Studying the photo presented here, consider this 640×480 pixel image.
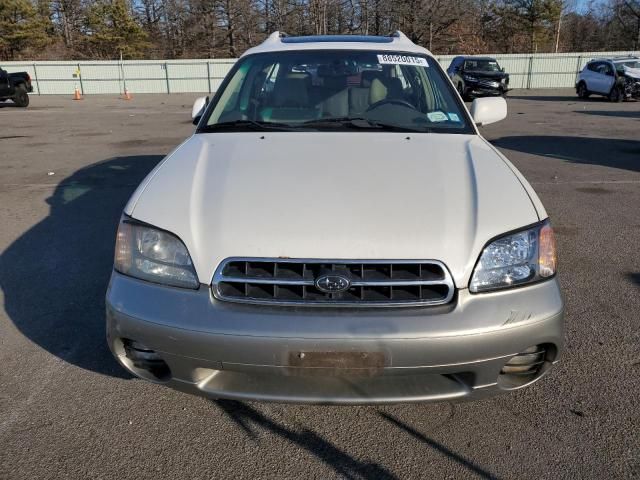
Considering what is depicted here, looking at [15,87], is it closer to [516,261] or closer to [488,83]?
[488,83]

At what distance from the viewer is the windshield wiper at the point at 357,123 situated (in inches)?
126

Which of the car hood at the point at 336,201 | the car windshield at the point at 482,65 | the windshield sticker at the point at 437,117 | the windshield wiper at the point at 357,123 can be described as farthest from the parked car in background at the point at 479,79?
the car hood at the point at 336,201

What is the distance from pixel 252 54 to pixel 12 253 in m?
2.80

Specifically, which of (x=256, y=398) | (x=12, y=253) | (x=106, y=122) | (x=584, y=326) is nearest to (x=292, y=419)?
(x=256, y=398)

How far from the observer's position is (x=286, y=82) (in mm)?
3594

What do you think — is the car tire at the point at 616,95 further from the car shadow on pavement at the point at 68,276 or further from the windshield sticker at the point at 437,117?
the windshield sticker at the point at 437,117

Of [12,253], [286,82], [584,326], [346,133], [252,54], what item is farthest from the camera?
[12,253]

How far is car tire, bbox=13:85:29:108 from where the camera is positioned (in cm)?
2181

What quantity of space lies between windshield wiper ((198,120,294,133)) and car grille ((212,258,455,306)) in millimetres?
1333

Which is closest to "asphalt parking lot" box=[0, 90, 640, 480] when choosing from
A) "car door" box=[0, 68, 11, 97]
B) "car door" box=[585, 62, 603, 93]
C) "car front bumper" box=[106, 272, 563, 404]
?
"car front bumper" box=[106, 272, 563, 404]

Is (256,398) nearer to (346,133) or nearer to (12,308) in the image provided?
(346,133)

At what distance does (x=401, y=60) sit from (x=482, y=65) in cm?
2236

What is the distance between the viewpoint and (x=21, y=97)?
72.7ft

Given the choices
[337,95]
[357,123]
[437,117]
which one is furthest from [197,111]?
[437,117]
